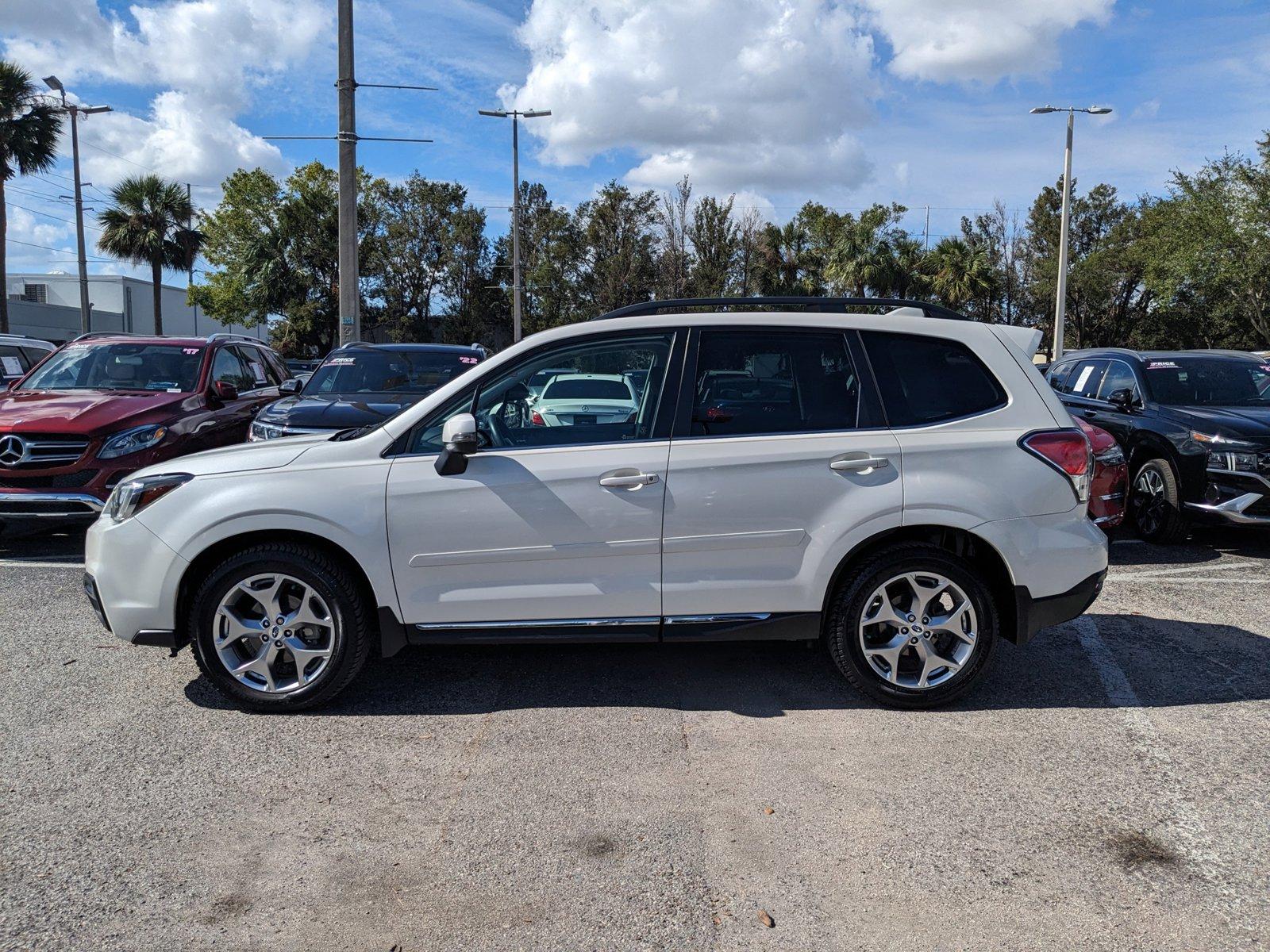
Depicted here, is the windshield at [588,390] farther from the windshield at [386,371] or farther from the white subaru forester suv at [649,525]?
the windshield at [386,371]

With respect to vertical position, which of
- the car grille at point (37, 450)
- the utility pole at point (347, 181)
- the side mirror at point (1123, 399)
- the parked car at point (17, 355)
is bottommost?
the car grille at point (37, 450)

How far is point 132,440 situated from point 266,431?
1.03m

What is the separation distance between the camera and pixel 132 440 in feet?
25.4

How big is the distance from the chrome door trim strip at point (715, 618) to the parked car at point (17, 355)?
1026cm

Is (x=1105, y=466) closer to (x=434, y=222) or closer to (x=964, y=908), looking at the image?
(x=964, y=908)

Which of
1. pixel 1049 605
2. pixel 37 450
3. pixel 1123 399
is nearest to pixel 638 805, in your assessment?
pixel 1049 605

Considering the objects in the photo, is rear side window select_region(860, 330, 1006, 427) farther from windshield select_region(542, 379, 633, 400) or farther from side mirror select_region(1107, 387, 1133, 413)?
side mirror select_region(1107, 387, 1133, 413)

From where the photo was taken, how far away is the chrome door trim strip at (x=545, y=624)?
429 cm

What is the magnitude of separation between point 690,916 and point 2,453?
6.97 metres

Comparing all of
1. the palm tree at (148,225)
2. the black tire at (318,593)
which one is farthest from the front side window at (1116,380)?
the palm tree at (148,225)

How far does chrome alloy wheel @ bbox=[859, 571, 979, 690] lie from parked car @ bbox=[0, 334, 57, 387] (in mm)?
10921

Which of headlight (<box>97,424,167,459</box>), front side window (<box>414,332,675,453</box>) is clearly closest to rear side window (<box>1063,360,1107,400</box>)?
front side window (<box>414,332,675,453</box>)

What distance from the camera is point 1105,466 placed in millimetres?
7176

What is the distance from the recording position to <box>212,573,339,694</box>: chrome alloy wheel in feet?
14.1
